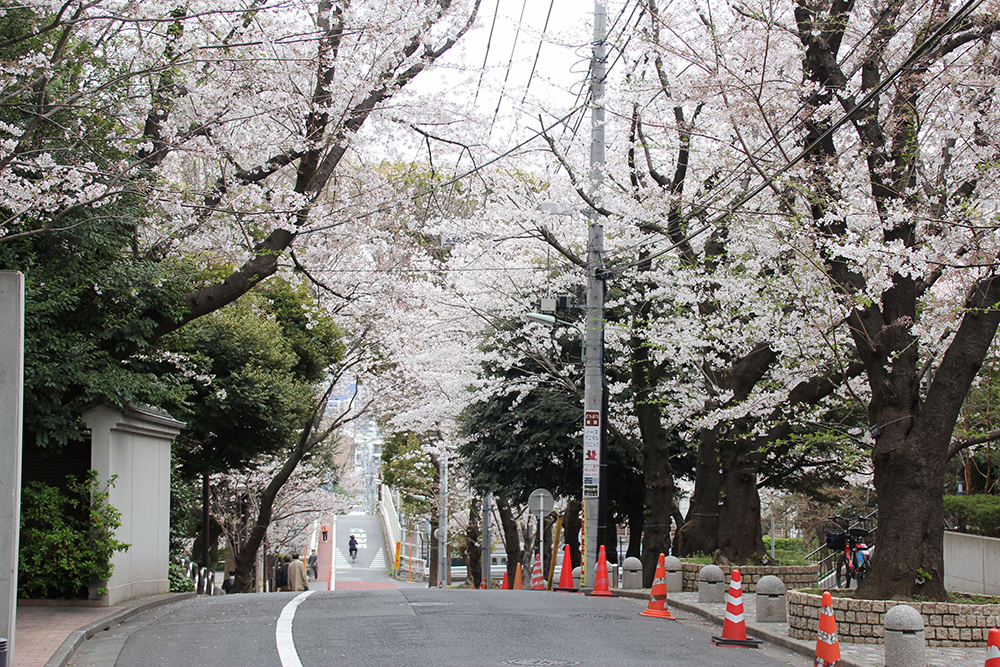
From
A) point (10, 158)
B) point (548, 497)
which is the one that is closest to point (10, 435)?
point (10, 158)

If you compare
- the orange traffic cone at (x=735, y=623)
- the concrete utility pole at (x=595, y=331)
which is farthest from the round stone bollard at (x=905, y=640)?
the concrete utility pole at (x=595, y=331)

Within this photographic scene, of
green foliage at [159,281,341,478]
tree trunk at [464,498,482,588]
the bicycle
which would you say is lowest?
tree trunk at [464,498,482,588]

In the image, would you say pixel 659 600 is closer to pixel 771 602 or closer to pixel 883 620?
pixel 771 602

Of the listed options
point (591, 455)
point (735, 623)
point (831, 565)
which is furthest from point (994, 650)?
Result: point (831, 565)

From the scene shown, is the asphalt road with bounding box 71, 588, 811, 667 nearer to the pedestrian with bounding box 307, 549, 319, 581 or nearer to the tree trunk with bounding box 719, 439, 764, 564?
Answer: the tree trunk with bounding box 719, 439, 764, 564

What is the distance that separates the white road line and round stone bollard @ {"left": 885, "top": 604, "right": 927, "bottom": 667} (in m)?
4.96

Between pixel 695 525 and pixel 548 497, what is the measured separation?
3.85 m

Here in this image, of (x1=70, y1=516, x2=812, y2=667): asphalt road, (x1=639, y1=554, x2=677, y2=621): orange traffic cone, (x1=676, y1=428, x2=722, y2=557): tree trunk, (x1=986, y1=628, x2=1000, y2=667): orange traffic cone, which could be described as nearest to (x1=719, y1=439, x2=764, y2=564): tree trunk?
(x1=676, y1=428, x2=722, y2=557): tree trunk

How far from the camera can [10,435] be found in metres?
6.79

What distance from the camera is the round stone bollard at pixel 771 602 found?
36.3 feet

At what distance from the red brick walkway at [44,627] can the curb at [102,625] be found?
0.07 metres

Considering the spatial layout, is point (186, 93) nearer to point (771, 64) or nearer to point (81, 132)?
point (81, 132)

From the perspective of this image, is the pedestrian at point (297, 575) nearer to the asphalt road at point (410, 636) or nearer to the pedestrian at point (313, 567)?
the asphalt road at point (410, 636)

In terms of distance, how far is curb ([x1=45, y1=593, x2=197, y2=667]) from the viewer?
8406 millimetres
